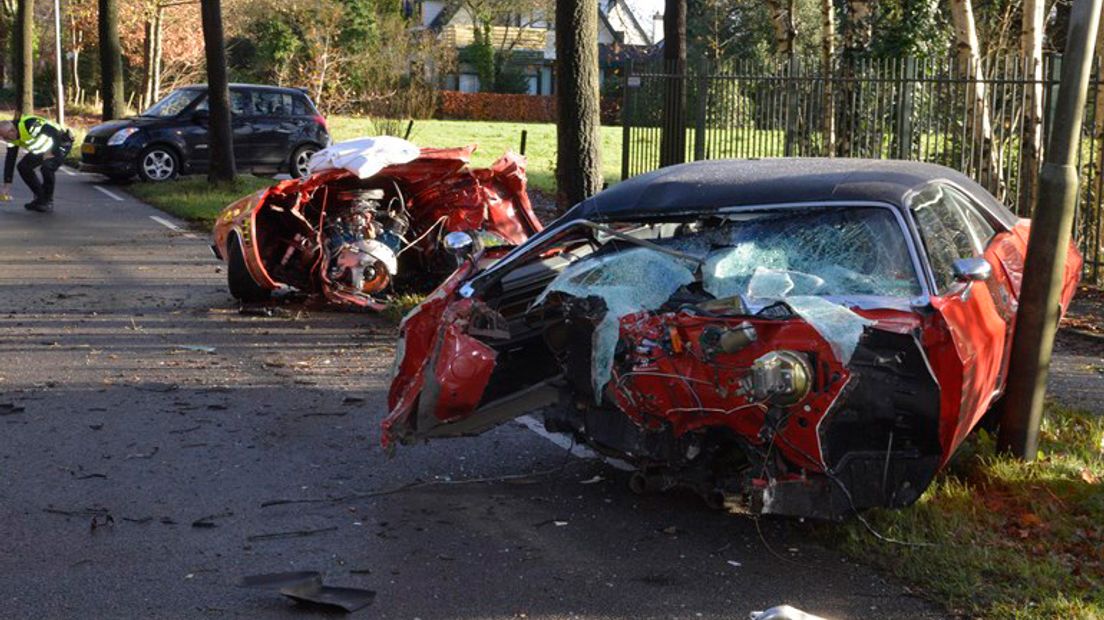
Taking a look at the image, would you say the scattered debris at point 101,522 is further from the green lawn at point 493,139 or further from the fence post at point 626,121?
the green lawn at point 493,139

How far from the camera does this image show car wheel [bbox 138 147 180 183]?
77.8 ft

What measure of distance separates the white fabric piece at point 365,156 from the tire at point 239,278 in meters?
0.95

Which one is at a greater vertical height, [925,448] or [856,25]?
[856,25]

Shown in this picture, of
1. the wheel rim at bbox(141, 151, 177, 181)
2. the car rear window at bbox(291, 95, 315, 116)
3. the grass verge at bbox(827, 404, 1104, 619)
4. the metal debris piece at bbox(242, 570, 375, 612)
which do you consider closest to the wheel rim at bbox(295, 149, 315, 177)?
the car rear window at bbox(291, 95, 315, 116)

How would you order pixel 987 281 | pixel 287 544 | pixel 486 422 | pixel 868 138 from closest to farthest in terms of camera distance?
pixel 287 544 → pixel 987 281 → pixel 486 422 → pixel 868 138

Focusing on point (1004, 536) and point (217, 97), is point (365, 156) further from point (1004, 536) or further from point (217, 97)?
point (217, 97)

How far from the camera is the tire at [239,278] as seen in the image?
37.9ft

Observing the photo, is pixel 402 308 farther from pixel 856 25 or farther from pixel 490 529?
pixel 856 25

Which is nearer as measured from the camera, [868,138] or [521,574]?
[521,574]

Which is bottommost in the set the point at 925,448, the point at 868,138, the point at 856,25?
the point at 925,448

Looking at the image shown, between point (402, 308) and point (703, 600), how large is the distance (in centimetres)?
680

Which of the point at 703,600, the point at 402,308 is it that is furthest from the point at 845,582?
the point at 402,308

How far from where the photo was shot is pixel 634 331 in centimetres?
593

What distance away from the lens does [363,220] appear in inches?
465
